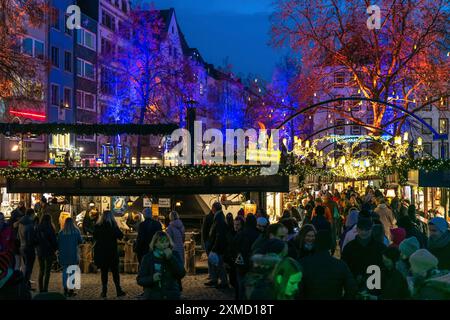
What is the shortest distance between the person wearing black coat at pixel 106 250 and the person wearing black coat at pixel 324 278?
7.14 metres

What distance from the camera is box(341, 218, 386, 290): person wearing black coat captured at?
8.45 m

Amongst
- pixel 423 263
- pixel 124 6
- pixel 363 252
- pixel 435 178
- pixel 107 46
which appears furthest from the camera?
pixel 124 6

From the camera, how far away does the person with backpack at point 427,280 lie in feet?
19.3

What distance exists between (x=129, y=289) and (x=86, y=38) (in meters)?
40.6

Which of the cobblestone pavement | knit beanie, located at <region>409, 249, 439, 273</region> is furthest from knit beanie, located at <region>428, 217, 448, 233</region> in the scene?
the cobblestone pavement

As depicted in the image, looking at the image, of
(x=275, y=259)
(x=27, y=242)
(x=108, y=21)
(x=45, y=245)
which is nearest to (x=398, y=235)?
(x=275, y=259)

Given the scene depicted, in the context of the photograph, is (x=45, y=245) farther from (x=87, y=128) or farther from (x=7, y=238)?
(x=87, y=128)

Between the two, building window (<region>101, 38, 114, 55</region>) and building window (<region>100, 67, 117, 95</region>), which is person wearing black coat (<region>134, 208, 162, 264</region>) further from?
building window (<region>101, 38, 114, 55</region>)

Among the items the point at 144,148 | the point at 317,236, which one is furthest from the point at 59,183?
the point at 144,148

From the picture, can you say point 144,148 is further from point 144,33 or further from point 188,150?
point 188,150

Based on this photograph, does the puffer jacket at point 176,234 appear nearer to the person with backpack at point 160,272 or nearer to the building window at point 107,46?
the person with backpack at point 160,272

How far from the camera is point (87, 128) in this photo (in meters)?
22.9

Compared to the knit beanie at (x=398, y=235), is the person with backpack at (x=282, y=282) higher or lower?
lower

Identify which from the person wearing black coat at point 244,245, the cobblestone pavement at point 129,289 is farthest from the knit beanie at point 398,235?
the cobblestone pavement at point 129,289
